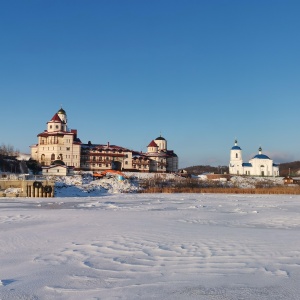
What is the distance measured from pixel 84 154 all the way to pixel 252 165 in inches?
1259

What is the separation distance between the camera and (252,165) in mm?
76750

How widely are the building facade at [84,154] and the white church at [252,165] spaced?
1431cm

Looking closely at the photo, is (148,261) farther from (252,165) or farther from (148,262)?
(252,165)

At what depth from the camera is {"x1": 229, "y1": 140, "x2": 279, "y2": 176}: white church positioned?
75.9m

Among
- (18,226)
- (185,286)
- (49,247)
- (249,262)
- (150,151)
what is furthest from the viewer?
(150,151)

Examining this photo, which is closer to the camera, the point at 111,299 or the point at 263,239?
the point at 111,299

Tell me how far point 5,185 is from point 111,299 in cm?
2956

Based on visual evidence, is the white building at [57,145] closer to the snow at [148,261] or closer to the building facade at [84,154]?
the building facade at [84,154]

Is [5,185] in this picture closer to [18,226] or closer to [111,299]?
[18,226]

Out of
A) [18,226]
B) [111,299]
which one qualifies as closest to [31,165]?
[18,226]

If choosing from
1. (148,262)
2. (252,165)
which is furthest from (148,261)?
(252,165)

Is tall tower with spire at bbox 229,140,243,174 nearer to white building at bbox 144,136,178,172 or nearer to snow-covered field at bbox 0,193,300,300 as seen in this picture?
white building at bbox 144,136,178,172

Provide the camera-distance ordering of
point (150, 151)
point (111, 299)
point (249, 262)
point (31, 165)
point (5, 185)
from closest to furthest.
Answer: point (111, 299)
point (249, 262)
point (5, 185)
point (31, 165)
point (150, 151)

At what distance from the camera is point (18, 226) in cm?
1153
